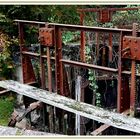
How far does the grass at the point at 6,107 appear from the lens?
270 inches

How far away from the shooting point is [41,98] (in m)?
5.14

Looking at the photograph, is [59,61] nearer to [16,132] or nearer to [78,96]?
[78,96]

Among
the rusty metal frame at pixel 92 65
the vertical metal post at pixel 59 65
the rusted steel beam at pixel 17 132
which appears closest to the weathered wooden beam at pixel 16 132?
the rusted steel beam at pixel 17 132

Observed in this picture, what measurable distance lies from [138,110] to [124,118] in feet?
2.61

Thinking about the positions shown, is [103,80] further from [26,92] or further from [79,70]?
[26,92]

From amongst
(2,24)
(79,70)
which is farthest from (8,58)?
(79,70)

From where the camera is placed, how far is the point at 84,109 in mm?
4574

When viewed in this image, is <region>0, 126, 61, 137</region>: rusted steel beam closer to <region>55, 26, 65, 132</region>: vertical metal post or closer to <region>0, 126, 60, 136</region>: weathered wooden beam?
<region>0, 126, 60, 136</region>: weathered wooden beam

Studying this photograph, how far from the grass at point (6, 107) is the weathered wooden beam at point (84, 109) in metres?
1.20

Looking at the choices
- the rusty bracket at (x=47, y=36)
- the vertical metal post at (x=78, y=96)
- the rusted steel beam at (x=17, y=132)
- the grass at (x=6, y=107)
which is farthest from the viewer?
the grass at (x=6, y=107)

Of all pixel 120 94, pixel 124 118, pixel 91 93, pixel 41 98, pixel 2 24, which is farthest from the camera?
pixel 2 24

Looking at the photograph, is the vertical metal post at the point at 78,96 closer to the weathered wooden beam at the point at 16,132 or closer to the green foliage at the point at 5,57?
the green foliage at the point at 5,57

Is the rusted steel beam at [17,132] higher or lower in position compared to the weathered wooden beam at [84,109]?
lower

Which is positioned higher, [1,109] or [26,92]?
[26,92]
